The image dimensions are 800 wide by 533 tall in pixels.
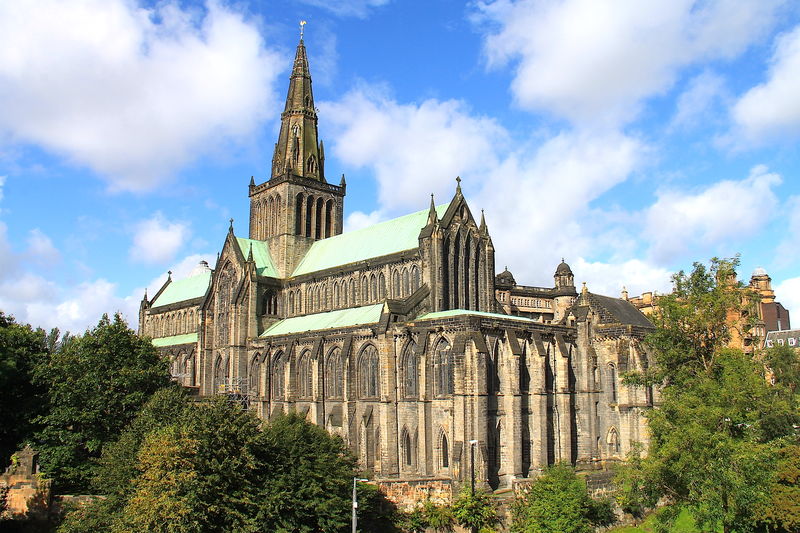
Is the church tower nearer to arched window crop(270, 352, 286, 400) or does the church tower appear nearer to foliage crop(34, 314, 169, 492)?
arched window crop(270, 352, 286, 400)

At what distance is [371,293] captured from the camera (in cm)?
6881

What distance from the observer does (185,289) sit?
10325cm

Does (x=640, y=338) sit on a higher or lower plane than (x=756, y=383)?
higher

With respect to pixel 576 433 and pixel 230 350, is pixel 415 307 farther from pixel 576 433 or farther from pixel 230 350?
pixel 230 350

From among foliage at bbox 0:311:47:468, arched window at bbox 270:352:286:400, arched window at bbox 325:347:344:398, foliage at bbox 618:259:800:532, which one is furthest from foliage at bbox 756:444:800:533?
foliage at bbox 0:311:47:468

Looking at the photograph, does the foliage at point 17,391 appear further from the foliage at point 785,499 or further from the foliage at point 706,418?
the foliage at point 785,499

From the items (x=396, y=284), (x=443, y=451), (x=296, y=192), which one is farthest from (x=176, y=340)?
(x=443, y=451)

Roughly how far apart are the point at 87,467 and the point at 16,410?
7.85 metres

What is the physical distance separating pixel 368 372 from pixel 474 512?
18.0 metres

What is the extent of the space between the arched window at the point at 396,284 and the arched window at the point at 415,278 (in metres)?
1.91

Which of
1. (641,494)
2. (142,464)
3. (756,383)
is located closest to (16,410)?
(142,464)

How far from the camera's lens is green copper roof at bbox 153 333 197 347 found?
307ft

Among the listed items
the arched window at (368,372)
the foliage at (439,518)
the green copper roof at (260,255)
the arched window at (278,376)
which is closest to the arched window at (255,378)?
the arched window at (278,376)

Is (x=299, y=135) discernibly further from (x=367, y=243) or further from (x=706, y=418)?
(x=706, y=418)
